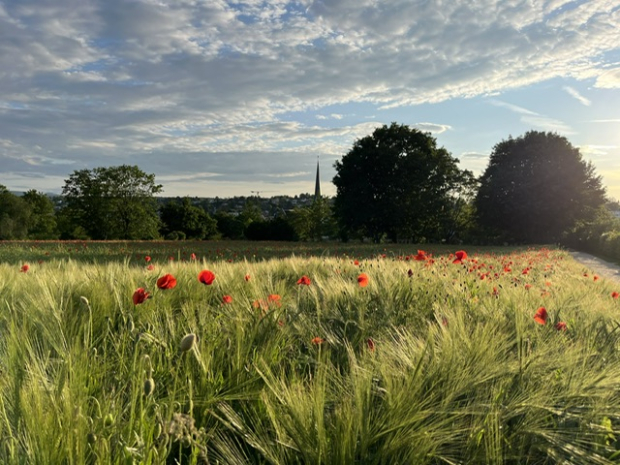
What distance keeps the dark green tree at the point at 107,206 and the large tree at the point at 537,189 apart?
30.5 meters

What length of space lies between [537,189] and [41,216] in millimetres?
48246

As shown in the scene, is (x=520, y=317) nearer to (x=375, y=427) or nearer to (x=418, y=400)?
(x=418, y=400)

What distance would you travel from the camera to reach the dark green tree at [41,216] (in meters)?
45.3

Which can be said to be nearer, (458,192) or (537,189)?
(537,189)

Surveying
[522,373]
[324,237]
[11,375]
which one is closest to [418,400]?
[522,373]

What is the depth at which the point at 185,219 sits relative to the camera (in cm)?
5381

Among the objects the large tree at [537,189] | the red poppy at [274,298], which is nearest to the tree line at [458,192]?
the large tree at [537,189]

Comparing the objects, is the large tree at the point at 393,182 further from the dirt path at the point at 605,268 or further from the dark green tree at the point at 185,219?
the dark green tree at the point at 185,219

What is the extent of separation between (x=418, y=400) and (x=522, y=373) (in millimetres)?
513

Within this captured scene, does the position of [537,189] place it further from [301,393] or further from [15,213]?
[15,213]

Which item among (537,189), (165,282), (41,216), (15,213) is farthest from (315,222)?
(165,282)

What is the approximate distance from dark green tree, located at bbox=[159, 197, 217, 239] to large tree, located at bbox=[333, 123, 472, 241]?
28779 mm

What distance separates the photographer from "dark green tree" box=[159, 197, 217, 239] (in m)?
53.8

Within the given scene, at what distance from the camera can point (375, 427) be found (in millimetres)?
1321
